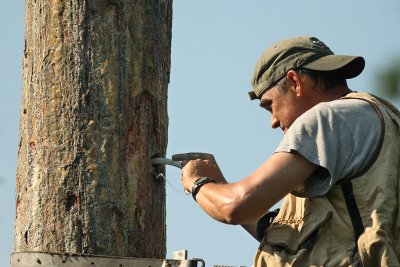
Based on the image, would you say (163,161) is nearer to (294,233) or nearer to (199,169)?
(199,169)

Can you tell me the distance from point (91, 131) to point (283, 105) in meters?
0.91

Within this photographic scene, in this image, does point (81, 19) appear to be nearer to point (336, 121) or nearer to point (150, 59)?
point (150, 59)

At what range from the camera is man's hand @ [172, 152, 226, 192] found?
7.79 meters

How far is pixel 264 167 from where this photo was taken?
24.1ft

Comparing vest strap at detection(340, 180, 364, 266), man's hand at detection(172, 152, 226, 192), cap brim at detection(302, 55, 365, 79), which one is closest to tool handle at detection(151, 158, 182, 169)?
man's hand at detection(172, 152, 226, 192)

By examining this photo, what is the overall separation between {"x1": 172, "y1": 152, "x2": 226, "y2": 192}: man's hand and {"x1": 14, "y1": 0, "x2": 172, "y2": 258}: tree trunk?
1.14 feet

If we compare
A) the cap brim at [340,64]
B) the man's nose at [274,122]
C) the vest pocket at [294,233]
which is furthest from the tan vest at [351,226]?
the man's nose at [274,122]

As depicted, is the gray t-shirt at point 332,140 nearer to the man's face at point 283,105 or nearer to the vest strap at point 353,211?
the vest strap at point 353,211

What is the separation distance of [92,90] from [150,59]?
0.37 metres

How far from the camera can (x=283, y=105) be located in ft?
25.8

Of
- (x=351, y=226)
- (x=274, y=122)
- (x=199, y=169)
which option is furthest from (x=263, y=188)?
(x=274, y=122)

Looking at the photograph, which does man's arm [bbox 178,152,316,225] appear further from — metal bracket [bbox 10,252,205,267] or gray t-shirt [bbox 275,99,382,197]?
metal bracket [bbox 10,252,205,267]

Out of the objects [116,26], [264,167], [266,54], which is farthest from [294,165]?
[116,26]

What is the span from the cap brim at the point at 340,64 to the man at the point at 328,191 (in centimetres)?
3
